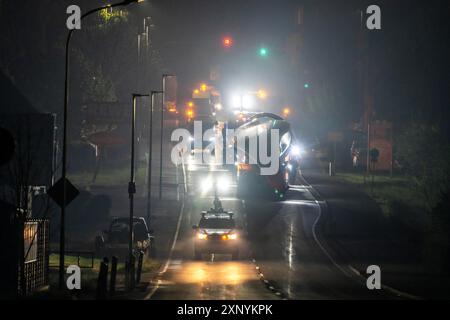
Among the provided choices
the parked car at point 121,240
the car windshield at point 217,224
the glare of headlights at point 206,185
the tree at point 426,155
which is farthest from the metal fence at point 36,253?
the glare of headlights at point 206,185

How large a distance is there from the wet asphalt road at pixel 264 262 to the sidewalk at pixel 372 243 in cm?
105

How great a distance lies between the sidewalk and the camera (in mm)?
34719

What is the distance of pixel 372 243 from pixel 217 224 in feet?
35.6

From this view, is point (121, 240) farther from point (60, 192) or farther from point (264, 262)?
point (60, 192)

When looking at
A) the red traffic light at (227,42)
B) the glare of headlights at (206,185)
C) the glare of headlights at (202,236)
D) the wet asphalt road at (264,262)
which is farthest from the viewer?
the glare of headlights at (206,185)

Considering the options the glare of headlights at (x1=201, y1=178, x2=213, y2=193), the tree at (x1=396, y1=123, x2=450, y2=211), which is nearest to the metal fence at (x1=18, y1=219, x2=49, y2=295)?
the tree at (x1=396, y1=123, x2=450, y2=211)

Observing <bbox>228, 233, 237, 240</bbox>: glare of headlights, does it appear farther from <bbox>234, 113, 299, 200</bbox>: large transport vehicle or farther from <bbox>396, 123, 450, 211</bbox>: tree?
<bbox>396, 123, 450, 211</bbox>: tree

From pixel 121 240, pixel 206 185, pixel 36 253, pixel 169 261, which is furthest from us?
pixel 206 185

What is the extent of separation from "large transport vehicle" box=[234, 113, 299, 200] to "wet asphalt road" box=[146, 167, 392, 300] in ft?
4.46

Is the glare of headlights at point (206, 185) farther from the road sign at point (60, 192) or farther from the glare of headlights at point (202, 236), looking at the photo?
the road sign at point (60, 192)

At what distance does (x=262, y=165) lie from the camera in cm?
6594

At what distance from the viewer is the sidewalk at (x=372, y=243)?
34.7 metres

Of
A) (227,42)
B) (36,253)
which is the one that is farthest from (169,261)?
(227,42)
